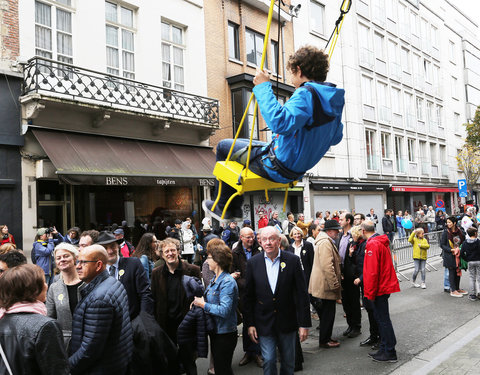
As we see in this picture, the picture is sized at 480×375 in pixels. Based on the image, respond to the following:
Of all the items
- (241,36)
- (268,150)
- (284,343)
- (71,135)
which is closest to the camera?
(268,150)

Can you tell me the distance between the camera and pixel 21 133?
11266 mm

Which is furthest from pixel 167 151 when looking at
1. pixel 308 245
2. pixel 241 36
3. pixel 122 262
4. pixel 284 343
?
pixel 284 343

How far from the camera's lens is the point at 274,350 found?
437 cm

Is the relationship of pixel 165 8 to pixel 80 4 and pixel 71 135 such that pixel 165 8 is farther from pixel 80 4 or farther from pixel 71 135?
pixel 71 135

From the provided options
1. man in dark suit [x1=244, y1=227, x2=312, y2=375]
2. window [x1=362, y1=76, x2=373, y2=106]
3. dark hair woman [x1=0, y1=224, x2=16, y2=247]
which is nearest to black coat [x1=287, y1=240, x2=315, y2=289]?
man in dark suit [x1=244, y1=227, x2=312, y2=375]

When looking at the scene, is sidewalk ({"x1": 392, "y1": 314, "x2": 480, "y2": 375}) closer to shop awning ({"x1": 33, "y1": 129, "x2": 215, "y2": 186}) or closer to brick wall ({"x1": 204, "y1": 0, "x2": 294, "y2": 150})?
shop awning ({"x1": 33, "y1": 129, "x2": 215, "y2": 186})

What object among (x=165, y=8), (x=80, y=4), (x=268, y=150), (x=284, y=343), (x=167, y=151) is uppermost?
(x=165, y=8)

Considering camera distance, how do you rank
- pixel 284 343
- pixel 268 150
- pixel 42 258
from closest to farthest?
pixel 268 150
pixel 284 343
pixel 42 258

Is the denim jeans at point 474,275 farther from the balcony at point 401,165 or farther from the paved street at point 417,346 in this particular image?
the balcony at point 401,165

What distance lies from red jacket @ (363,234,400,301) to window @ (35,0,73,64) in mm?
10947

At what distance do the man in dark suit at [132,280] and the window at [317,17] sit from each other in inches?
846

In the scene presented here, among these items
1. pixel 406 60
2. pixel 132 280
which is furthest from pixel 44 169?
pixel 406 60

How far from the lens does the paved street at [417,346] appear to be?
5.50 metres

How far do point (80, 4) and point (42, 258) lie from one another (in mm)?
8446
